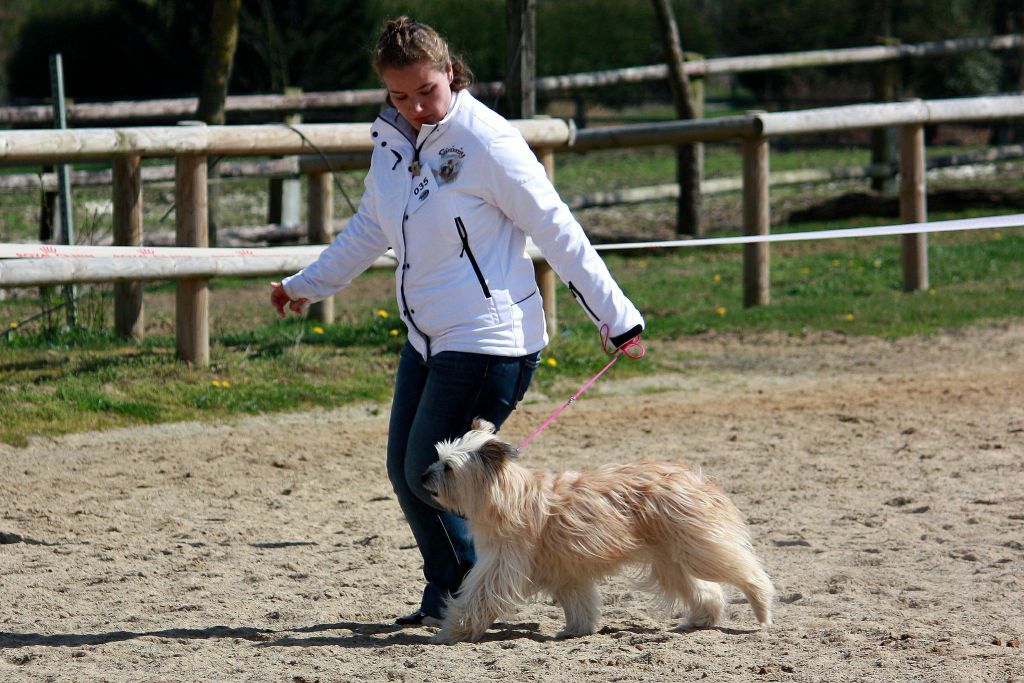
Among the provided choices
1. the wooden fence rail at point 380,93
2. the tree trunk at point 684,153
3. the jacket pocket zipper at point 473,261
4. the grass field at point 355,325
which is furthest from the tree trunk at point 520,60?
the jacket pocket zipper at point 473,261

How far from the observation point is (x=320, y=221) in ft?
32.4

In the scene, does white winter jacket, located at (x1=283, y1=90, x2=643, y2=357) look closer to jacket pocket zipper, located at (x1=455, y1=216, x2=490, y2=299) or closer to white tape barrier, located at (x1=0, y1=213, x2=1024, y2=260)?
jacket pocket zipper, located at (x1=455, y1=216, x2=490, y2=299)

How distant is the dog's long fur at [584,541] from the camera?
14.0ft

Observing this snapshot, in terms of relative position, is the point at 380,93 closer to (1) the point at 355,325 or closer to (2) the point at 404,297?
(1) the point at 355,325

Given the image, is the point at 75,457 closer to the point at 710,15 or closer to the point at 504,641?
the point at 504,641

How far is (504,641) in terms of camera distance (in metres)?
4.40

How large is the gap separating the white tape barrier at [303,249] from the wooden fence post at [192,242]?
12.4 inches

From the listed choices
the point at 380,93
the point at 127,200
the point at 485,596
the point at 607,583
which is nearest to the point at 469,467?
the point at 485,596

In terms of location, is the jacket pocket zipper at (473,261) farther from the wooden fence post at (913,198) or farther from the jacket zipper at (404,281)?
the wooden fence post at (913,198)

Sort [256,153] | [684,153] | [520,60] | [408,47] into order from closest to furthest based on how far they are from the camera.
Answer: [408,47] < [256,153] < [520,60] < [684,153]

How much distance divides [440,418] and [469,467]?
19 cm

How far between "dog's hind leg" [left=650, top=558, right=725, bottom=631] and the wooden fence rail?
8.22 m

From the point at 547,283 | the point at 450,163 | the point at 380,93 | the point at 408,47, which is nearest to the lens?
the point at 408,47

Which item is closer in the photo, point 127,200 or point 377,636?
point 377,636
